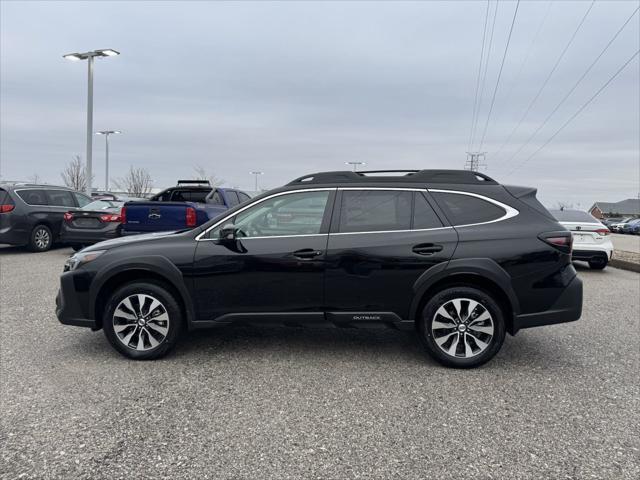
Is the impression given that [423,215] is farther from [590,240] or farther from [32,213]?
[32,213]

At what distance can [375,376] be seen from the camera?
3850 mm

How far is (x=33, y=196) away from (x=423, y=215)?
10847 mm

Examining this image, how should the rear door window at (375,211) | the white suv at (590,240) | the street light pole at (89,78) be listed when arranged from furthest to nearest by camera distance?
the street light pole at (89,78) → the white suv at (590,240) → the rear door window at (375,211)

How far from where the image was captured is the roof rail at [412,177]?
169 inches

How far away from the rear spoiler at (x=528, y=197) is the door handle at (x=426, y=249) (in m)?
0.93

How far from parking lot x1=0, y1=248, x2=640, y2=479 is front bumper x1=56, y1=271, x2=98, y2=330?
0.37 metres

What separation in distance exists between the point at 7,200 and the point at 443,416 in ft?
37.3

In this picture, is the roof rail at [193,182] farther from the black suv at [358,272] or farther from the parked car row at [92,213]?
the black suv at [358,272]

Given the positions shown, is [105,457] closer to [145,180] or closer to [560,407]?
[560,407]

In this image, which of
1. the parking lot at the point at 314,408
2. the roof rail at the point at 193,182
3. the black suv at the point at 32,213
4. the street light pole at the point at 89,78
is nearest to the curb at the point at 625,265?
the parking lot at the point at 314,408

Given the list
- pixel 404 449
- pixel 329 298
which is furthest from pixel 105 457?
pixel 329 298

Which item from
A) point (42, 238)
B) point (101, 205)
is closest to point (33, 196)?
point (42, 238)

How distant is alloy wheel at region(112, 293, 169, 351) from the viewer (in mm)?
4082

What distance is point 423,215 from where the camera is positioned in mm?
4121
